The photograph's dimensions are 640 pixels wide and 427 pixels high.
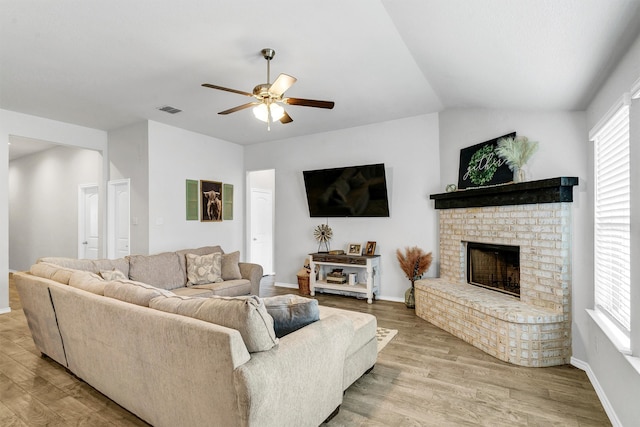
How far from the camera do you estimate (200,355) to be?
1603mm

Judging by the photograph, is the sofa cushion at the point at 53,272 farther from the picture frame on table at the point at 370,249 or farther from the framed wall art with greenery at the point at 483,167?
the framed wall art with greenery at the point at 483,167

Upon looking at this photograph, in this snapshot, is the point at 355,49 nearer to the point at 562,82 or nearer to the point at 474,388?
the point at 562,82

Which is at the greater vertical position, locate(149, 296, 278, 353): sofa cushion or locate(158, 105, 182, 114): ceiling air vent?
locate(158, 105, 182, 114): ceiling air vent

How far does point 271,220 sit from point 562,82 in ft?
20.3

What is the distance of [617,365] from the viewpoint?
2125 millimetres

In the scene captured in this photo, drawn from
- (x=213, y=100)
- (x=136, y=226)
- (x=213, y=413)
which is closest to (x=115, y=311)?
(x=213, y=413)

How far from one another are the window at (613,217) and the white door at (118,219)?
5.89 meters

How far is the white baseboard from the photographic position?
2.12 meters

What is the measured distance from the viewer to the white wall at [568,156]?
9.62 feet

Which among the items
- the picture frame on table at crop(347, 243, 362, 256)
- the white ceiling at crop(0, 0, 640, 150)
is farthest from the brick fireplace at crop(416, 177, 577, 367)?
the picture frame on table at crop(347, 243, 362, 256)

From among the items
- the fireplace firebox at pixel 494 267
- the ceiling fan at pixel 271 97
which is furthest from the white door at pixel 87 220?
the fireplace firebox at pixel 494 267

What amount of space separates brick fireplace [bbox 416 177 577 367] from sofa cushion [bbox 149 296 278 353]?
7.71 ft

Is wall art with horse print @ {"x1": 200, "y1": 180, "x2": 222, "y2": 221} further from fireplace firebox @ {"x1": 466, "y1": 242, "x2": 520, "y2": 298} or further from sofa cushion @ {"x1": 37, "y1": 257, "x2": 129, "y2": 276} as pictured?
fireplace firebox @ {"x1": 466, "y1": 242, "x2": 520, "y2": 298}

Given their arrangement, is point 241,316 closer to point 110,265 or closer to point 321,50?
point 321,50
